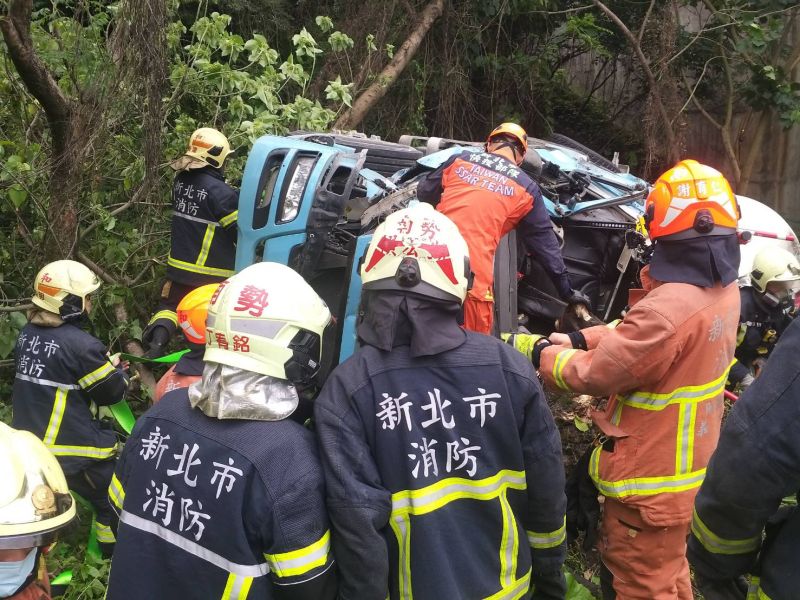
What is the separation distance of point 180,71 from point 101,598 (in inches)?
149

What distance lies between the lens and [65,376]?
3.65m

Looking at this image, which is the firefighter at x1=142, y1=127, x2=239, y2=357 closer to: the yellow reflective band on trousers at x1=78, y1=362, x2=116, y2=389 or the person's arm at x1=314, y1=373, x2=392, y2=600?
the yellow reflective band on trousers at x1=78, y1=362, x2=116, y2=389

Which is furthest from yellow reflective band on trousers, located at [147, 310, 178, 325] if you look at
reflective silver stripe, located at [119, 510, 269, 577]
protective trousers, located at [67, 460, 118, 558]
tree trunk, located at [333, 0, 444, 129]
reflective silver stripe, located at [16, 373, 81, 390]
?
tree trunk, located at [333, 0, 444, 129]

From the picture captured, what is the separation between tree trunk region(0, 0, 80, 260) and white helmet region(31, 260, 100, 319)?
849 mm

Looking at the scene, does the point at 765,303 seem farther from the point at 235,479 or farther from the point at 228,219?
the point at 235,479

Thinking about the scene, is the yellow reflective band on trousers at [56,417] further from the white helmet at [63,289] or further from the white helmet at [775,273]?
the white helmet at [775,273]

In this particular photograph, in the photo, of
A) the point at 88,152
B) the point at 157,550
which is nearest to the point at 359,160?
the point at 88,152

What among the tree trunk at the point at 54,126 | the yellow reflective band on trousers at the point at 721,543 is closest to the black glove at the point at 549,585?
the yellow reflective band on trousers at the point at 721,543

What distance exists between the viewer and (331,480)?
1.92 metres

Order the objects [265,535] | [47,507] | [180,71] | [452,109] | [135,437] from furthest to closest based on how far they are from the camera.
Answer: [452,109] → [180,71] → [135,437] → [265,535] → [47,507]

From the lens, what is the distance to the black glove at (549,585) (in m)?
2.33

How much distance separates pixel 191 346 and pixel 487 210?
1.76 metres

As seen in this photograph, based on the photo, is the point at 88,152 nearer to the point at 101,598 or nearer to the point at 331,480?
the point at 101,598

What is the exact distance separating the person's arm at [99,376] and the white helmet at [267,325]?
191cm
